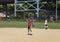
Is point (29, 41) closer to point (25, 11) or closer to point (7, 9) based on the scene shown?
point (25, 11)

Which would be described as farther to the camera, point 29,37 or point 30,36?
point 30,36

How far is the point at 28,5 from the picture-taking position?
52000 millimetres

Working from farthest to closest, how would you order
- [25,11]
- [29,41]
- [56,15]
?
[25,11], [56,15], [29,41]

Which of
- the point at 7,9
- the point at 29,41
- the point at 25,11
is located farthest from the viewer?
the point at 7,9

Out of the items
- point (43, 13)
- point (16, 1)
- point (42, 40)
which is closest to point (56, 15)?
point (43, 13)

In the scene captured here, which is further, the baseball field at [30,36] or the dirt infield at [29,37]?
the baseball field at [30,36]

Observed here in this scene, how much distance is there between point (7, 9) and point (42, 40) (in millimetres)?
37678

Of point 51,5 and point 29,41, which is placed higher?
point 51,5

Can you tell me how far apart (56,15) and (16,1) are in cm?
962

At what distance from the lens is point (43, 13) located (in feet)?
162

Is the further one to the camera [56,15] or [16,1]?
[16,1]

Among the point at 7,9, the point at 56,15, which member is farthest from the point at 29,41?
the point at 7,9

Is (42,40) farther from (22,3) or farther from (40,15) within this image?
(22,3)

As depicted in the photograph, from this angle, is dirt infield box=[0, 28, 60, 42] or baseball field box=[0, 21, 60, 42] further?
baseball field box=[0, 21, 60, 42]
